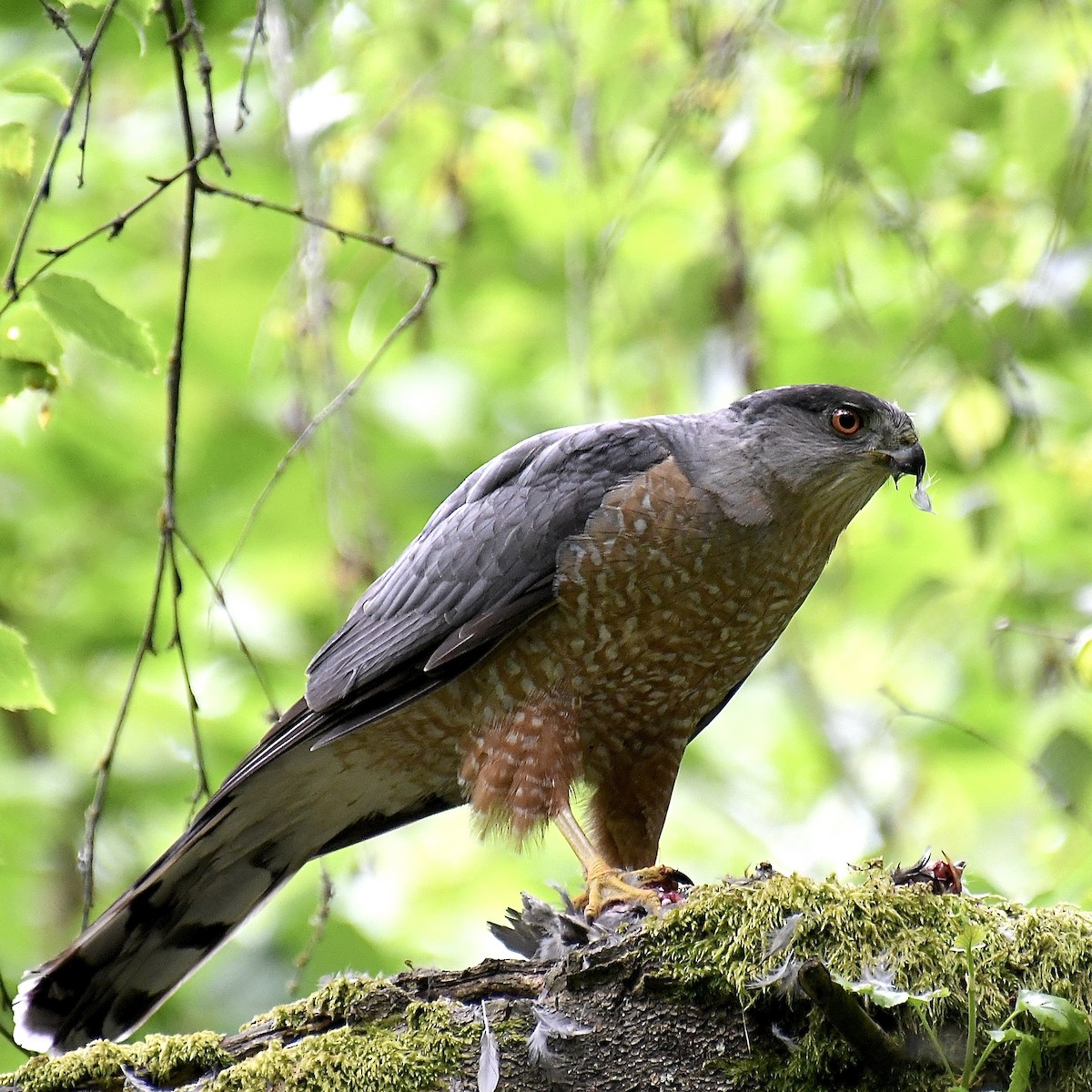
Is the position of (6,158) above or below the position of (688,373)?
below

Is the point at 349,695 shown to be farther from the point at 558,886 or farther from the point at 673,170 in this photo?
the point at 673,170

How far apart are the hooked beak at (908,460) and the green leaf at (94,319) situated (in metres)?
1.96

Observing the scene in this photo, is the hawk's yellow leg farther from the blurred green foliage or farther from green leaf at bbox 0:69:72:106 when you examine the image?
green leaf at bbox 0:69:72:106

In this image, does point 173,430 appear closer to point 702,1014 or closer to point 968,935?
point 702,1014

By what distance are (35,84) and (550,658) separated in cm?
182

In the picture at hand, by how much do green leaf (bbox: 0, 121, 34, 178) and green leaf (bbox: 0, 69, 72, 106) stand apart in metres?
0.09

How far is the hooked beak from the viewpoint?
11.4 ft

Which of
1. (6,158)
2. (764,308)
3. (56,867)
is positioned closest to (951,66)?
(764,308)

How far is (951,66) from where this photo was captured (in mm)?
4766

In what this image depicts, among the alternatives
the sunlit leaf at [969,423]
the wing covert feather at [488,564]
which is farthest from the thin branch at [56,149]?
the sunlit leaf at [969,423]

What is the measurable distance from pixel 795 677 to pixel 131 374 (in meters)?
3.70

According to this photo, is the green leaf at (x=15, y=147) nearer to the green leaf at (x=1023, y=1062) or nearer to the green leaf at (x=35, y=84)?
the green leaf at (x=35, y=84)

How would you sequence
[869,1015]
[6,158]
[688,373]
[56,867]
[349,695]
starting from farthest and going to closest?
1. [688,373]
2. [56,867]
3. [349,695]
4. [6,158]
5. [869,1015]

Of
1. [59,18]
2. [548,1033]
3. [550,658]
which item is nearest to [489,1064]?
[548,1033]
